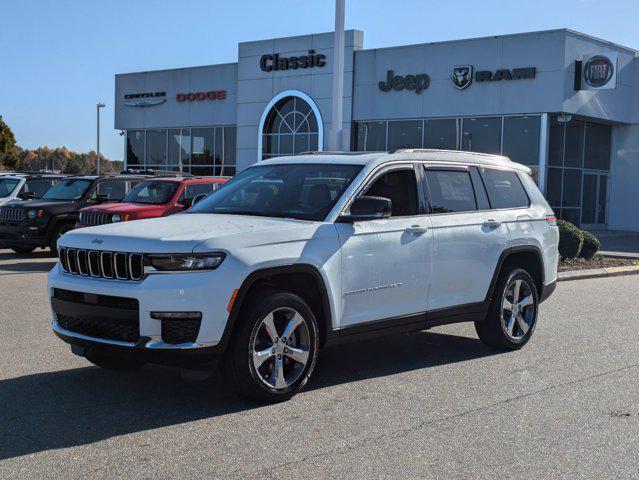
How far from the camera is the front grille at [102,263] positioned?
18.8 ft

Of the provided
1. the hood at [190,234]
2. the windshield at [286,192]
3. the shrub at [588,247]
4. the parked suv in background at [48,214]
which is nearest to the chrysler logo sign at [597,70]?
the shrub at [588,247]

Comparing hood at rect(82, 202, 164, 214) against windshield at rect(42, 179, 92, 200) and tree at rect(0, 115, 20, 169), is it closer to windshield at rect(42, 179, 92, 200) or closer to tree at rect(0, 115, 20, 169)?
windshield at rect(42, 179, 92, 200)

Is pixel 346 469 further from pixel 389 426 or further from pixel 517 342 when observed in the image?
pixel 517 342

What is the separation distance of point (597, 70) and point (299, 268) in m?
26.5

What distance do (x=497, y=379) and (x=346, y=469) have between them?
271cm

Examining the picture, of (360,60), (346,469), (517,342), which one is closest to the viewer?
(346,469)

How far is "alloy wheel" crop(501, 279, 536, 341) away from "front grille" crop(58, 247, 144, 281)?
3.87 m

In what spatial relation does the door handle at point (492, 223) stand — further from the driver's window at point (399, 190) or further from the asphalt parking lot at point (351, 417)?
the asphalt parking lot at point (351, 417)

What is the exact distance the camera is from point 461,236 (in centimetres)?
751

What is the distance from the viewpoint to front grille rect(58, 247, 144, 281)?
572 cm

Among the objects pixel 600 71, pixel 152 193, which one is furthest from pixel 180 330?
pixel 600 71

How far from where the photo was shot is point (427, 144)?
3284 centimetres

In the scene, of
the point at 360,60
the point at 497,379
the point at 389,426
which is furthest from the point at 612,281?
the point at 360,60

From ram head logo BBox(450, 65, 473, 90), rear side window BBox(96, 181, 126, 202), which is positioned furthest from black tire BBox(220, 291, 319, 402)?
ram head logo BBox(450, 65, 473, 90)
